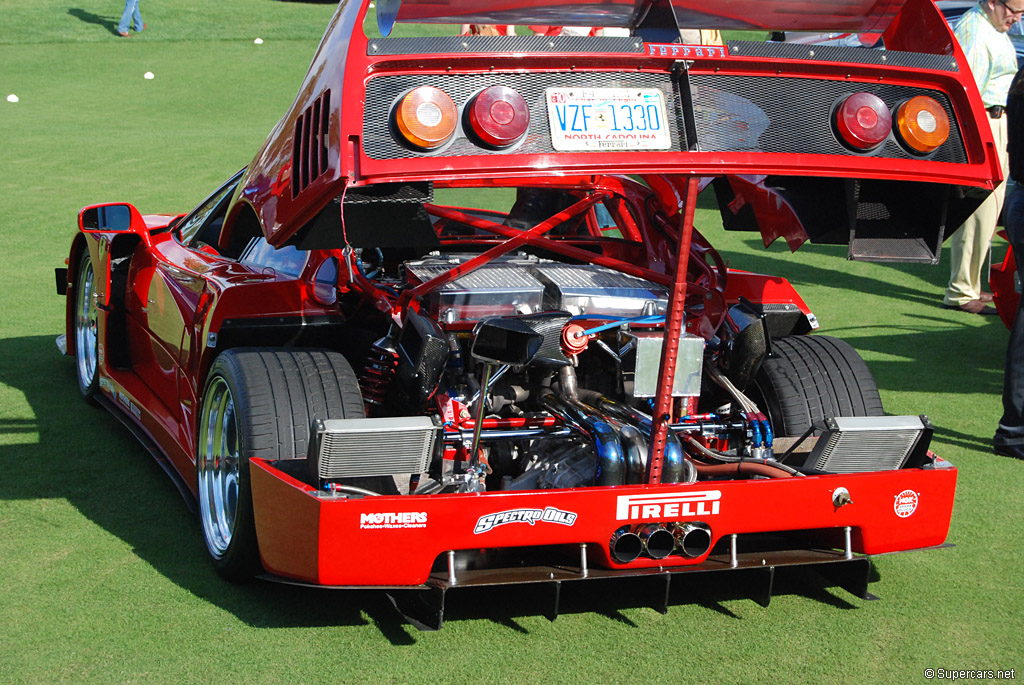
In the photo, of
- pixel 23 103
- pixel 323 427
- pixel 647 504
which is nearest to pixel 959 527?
pixel 647 504

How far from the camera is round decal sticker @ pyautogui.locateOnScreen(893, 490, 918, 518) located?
3838 mm

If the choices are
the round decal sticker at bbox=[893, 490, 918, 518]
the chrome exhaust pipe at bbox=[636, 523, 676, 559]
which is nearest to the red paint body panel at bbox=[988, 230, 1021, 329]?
the round decal sticker at bbox=[893, 490, 918, 518]

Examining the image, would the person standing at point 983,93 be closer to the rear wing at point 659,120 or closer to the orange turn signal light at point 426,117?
the rear wing at point 659,120

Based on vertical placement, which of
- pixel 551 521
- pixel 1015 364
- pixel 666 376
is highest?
pixel 666 376

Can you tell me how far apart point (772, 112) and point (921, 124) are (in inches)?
18.8

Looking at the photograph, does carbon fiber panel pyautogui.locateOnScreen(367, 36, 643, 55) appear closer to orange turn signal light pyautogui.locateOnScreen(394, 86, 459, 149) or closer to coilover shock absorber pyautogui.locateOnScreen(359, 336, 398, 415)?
orange turn signal light pyautogui.locateOnScreen(394, 86, 459, 149)

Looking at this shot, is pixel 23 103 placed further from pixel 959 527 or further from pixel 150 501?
pixel 959 527

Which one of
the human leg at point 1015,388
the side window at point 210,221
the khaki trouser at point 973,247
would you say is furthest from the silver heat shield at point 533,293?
the khaki trouser at point 973,247

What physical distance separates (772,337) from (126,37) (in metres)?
21.5

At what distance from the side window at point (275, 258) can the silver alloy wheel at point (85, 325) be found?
1.42 meters

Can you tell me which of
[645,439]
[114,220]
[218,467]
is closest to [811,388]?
[645,439]

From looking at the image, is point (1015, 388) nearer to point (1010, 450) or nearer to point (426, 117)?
point (1010, 450)

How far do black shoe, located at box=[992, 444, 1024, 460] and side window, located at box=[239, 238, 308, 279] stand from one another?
3502 millimetres

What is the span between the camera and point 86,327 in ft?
20.8
